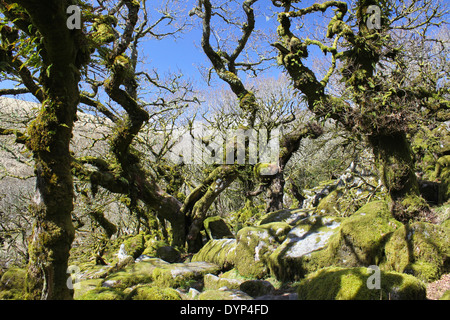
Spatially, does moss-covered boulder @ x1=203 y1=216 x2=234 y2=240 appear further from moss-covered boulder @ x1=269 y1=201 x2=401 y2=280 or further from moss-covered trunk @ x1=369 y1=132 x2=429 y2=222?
moss-covered trunk @ x1=369 y1=132 x2=429 y2=222

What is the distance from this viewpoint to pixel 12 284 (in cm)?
655

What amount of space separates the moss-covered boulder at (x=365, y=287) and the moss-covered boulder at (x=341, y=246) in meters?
1.74

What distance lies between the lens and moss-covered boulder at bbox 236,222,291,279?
23.8ft

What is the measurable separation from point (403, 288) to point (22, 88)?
390 inches

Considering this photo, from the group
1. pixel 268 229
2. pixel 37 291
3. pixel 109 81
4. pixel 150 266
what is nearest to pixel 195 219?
pixel 150 266

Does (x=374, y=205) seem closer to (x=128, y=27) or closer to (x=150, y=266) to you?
(x=150, y=266)

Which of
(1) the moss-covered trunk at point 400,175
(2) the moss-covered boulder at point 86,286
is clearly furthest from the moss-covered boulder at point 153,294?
(1) the moss-covered trunk at point 400,175

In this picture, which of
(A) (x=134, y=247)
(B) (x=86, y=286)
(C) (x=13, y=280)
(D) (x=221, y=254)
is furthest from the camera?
(A) (x=134, y=247)

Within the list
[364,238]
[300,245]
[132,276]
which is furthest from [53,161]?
[300,245]

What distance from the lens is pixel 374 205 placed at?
20.5ft

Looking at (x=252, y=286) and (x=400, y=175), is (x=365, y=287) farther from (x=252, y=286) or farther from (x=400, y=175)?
(x=400, y=175)

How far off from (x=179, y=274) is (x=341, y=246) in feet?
12.7

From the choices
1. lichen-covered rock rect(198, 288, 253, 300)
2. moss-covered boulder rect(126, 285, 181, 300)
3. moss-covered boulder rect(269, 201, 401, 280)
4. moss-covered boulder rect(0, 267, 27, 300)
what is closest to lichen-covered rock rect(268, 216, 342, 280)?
moss-covered boulder rect(269, 201, 401, 280)

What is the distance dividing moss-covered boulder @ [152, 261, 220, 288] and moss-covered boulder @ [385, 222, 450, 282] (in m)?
4.30
